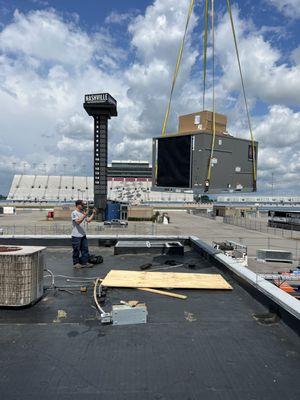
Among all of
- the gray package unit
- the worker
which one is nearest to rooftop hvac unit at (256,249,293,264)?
the gray package unit

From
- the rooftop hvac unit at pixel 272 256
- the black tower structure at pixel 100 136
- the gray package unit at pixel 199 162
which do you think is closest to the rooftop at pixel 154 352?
the gray package unit at pixel 199 162

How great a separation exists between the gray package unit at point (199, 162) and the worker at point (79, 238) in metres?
1.86

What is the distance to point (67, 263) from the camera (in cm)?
873

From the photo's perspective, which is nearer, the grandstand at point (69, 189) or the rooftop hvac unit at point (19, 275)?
the rooftop hvac unit at point (19, 275)

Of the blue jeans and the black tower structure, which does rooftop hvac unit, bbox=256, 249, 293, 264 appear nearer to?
the blue jeans

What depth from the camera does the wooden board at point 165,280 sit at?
21.1 feet

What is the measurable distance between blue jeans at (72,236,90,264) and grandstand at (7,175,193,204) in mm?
119226

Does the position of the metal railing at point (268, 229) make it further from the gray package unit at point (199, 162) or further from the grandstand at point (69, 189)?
the grandstand at point (69, 189)

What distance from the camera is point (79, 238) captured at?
793 centimetres

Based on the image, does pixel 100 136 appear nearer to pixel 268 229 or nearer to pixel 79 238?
pixel 268 229

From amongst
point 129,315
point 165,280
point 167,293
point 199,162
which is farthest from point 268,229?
point 129,315

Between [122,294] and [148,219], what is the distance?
52.5 meters

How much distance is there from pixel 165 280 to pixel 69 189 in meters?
143

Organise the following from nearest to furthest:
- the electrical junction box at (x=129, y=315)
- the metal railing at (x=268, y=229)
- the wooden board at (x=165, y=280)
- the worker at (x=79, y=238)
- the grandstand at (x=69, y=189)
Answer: the electrical junction box at (x=129, y=315) < the wooden board at (x=165, y=280) < the worker at (x=79, y=238) < the metal railing at (x=268, y=229) < the grandstand at (x=69, y=189)
